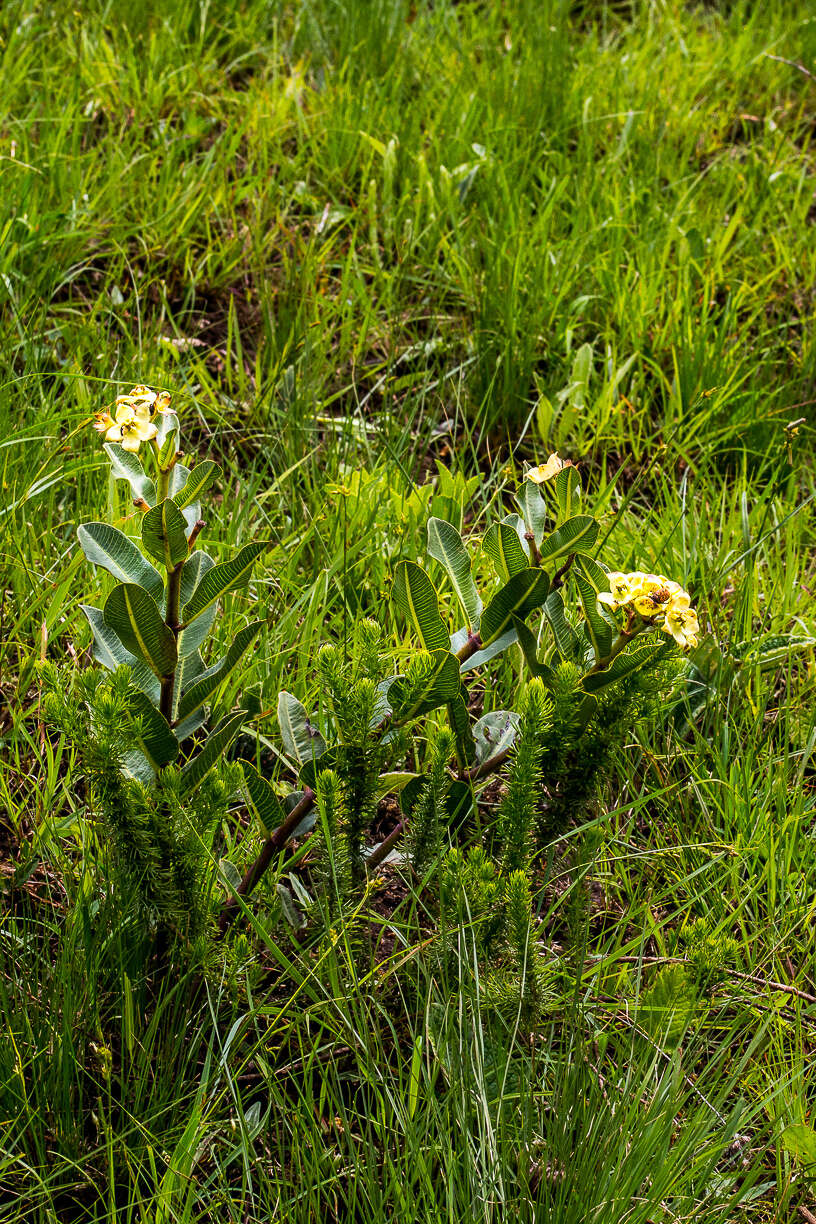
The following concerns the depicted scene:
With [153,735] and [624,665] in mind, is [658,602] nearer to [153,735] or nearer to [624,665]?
[624,665]

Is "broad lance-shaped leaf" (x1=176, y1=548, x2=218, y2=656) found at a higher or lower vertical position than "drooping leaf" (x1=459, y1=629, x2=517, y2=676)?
higher

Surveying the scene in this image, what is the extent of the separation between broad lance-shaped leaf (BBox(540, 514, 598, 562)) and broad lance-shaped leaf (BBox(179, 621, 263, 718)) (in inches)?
17.1

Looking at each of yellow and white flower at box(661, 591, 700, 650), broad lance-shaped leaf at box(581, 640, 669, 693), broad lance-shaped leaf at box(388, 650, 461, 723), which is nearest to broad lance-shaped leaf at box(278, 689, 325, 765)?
broad lance-shaped leaf at box(388, 650, 461, 723)

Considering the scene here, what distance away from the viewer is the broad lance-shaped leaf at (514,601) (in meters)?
1.46

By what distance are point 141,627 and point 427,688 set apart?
1.25ft

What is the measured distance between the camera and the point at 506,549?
1.52 meters

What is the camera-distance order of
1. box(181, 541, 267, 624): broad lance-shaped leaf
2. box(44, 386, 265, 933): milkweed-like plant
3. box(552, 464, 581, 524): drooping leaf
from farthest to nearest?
1. box(552, 464, 581, 524): drooping leaf
2. box(181, 541, 267, 624): broad lance-shaped leaf
3. box(44, 386, 265, 933): milkweed-like plant

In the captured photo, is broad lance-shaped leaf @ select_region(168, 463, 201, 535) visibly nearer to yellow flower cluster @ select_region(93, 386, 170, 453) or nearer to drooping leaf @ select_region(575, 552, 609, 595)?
yellow flower cluster @ select_region(93, 386, 170, 453)

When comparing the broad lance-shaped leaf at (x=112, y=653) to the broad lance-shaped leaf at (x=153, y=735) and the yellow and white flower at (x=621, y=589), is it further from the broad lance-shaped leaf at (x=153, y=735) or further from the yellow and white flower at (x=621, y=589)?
the yellow and white flower at (x=621, y=589)

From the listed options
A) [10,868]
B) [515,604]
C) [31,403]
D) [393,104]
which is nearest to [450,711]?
[515,604]

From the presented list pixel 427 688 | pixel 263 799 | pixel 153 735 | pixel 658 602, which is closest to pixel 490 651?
Answer: pixel 427 688

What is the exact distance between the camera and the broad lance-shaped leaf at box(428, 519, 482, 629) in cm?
158

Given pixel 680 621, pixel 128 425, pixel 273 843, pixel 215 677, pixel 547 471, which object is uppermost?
pixel 128 425

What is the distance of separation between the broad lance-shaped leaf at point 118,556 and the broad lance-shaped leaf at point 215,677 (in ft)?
0.43
